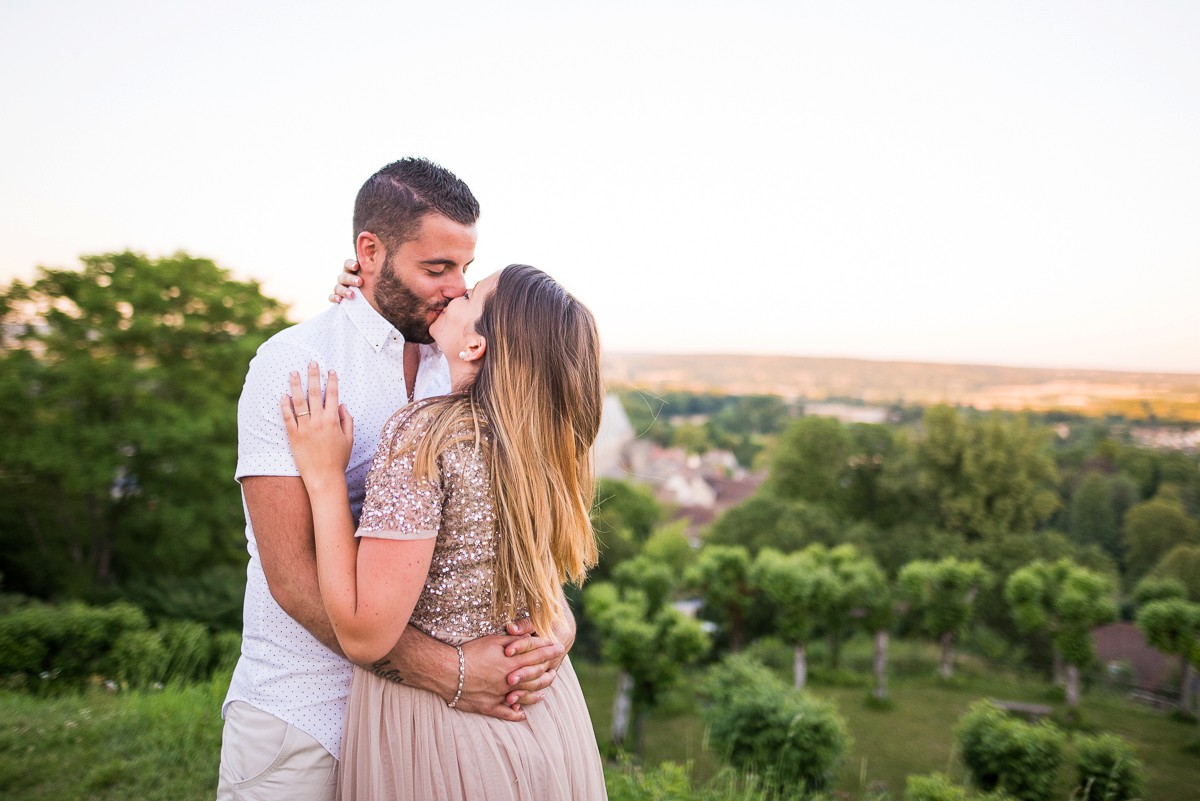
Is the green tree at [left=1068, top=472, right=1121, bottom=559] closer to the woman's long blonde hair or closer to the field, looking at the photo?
the field

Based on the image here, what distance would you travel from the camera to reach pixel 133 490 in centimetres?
1803

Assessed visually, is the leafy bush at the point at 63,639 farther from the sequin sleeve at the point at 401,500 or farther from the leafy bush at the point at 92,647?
the sequin sleeve at the point at 401,500

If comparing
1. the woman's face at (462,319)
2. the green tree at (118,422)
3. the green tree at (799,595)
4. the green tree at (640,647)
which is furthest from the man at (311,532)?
the green tree at (799,595)

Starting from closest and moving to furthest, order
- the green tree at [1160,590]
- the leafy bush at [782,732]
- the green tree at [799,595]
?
the leafy bush at [782,732] < the green tree at [799,595] < the green tree at [1160,590]

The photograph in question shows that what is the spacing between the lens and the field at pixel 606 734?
4707 mm

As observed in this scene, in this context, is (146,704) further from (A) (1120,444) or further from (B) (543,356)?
(A) (1120,444)

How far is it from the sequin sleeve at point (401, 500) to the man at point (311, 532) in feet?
0.97

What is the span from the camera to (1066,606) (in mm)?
20078

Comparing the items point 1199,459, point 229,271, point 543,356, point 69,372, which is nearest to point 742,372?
point 1199,459

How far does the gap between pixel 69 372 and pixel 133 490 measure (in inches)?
127

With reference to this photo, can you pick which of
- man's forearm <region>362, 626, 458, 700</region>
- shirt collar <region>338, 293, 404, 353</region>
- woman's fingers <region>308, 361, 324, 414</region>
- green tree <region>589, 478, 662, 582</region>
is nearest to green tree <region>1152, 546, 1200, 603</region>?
green tree <region>589, 478, 662, 582</region>

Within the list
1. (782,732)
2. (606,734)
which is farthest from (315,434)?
(606,734)

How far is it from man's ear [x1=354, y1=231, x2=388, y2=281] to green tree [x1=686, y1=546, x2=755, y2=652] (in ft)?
70.5

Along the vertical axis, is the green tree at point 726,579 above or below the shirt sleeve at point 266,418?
below
